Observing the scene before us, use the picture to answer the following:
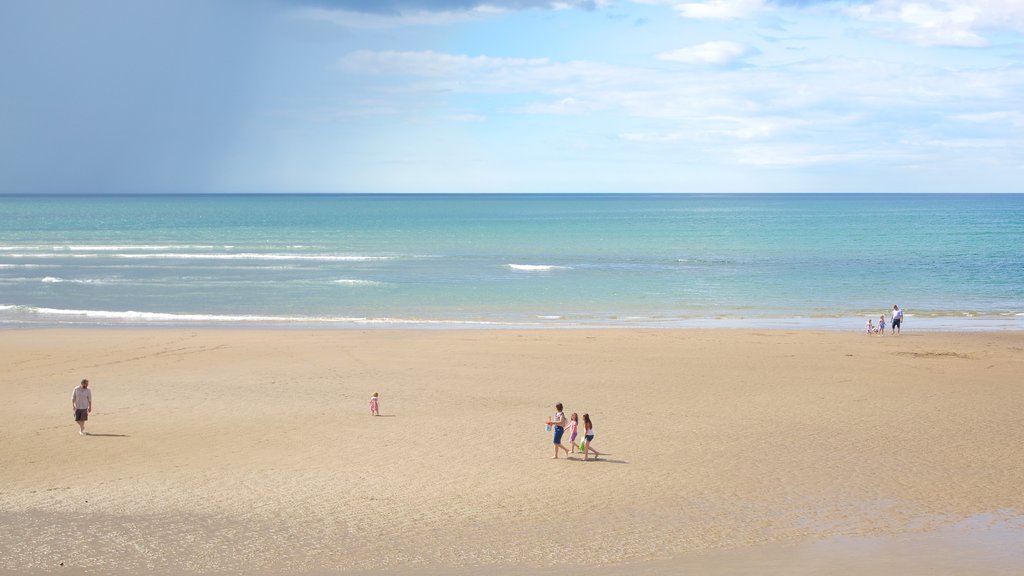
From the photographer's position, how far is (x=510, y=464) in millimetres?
14930

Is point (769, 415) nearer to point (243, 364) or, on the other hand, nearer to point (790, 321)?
point (243, 364)

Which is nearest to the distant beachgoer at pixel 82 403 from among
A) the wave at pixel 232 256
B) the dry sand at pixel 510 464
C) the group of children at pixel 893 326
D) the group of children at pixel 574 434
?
the dry sand at pixel 510 464

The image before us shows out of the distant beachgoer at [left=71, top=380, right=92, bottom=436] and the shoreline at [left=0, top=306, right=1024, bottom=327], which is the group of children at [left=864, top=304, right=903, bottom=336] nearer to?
the shoreline at [left=0, top=306, right=1024, bottom=327]

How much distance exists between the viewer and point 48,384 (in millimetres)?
21484

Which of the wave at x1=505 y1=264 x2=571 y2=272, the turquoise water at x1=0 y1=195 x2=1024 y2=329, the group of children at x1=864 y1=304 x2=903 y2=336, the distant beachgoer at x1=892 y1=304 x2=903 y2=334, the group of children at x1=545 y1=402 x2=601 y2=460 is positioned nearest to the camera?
the group of children at x1=545 y1=402 x2=601 y2=460

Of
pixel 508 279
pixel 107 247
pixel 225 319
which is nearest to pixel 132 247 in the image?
pixel 107 247

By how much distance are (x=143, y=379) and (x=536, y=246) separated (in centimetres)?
5628

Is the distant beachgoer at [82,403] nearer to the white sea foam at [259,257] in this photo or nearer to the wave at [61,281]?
the wave at [61,281]

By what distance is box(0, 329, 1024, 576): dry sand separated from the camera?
11055 mm

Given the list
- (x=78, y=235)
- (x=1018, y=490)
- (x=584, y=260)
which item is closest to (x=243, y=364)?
(x=1018, y=490)

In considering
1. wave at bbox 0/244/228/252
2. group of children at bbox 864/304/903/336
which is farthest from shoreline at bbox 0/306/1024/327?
wave at bbox 0/244/228/252

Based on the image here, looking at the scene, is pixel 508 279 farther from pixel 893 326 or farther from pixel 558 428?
pixel 558 428

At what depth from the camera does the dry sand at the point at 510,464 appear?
36.3 feet

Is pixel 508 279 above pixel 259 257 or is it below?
below
